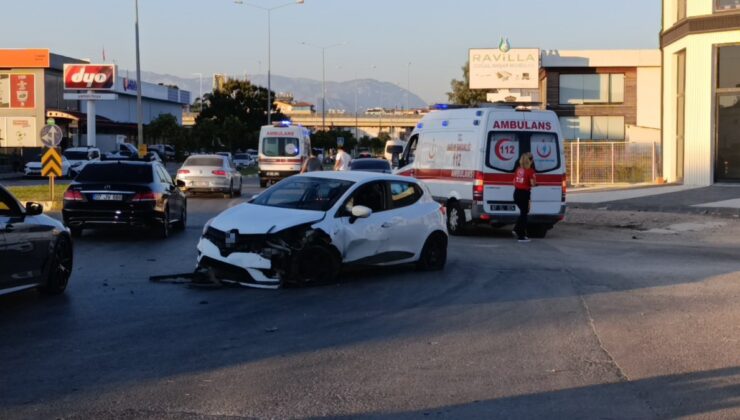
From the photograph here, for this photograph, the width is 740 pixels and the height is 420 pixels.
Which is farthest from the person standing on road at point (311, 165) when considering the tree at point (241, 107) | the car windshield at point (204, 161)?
the tree at point (241, 107)

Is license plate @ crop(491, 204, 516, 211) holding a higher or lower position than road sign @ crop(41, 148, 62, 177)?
lower

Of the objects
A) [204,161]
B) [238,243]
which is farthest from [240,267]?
[204,161]

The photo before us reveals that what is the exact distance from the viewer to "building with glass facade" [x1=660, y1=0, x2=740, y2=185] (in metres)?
32.2

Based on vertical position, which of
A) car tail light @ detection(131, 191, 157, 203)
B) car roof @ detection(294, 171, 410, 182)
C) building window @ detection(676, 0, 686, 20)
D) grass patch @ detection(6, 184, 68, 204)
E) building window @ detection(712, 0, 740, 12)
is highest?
building window @ detection(676, 0, 686, 20)

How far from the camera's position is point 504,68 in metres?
58.5

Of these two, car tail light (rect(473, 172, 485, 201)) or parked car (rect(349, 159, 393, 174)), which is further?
parked car (rect(349, 159, 393, 174))

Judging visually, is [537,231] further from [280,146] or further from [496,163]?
[280,146]

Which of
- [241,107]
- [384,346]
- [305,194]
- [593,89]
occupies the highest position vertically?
[241,107]

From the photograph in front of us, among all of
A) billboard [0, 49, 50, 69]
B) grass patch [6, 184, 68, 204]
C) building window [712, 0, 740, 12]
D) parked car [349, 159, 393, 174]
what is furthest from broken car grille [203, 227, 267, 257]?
billboard [0, 49, 50, 69]

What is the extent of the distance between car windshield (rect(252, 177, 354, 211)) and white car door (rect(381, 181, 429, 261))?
2.80 feet

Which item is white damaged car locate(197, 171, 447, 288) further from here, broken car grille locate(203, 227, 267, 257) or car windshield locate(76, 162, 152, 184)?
car windshield locate(76, 162, 152, 184)

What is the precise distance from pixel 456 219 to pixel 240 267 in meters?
9.28

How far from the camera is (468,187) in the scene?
19422 mm

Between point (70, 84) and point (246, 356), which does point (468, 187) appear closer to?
point (246, 356)
